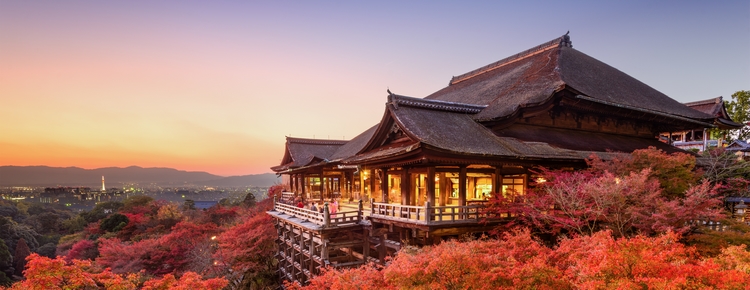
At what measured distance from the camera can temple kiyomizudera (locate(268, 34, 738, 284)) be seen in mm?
14000

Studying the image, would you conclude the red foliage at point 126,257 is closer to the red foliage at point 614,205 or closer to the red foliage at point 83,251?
the red foliage at point 83,251

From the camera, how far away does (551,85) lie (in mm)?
18656

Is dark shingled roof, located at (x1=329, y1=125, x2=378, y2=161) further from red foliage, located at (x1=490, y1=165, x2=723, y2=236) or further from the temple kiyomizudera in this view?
red foliage, located at (x1=490, y1=165, x2=723, y2=236)

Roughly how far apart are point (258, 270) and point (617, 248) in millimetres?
24168

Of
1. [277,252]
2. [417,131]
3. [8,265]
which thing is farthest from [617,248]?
[8,265]

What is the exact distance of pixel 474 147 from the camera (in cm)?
1438

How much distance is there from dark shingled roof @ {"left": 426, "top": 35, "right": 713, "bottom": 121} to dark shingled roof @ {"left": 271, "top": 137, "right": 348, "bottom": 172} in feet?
40.5

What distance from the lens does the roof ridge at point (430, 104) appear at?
16.3m

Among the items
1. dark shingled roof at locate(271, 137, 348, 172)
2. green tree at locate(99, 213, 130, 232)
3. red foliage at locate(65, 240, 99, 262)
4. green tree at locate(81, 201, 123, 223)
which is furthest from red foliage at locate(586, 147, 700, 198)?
green tree at locate(81, 201, 123, 223)

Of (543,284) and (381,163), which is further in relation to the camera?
(381,163)

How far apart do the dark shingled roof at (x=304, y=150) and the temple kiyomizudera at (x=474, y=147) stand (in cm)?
556

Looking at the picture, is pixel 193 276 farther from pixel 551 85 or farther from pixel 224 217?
pixel 224 217

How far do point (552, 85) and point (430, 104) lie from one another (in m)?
6.73

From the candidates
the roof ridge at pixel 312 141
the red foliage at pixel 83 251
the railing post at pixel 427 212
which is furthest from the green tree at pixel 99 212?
the railing post at pixel 427 212
